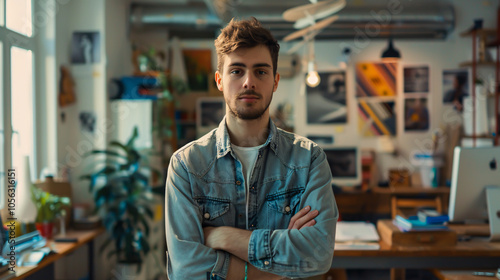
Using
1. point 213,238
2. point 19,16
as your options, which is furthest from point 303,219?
point 19,16

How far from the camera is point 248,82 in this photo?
153 centimetres

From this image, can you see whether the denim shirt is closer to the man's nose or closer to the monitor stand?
the man's nose

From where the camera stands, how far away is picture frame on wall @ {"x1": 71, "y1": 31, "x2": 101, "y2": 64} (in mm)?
4207

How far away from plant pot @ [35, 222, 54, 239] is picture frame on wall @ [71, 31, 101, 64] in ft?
5.49

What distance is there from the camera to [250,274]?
5.12 ft

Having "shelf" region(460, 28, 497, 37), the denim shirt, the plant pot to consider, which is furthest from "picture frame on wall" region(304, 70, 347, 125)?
the denim shirt

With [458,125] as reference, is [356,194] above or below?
below

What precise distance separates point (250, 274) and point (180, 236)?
278 millimetres

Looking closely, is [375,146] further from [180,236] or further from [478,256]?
[180,236]

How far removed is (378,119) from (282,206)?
4321mm

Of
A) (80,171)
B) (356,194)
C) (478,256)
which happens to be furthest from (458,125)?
(80,171)

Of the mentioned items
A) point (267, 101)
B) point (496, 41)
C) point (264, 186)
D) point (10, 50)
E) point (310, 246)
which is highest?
point (496, 41)

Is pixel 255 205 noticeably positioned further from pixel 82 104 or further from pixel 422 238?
pixel 82 104

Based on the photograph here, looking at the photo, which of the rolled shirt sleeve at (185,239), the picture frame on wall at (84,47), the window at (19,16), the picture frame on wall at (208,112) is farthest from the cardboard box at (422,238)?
the picture frame on wall at (208,112)
